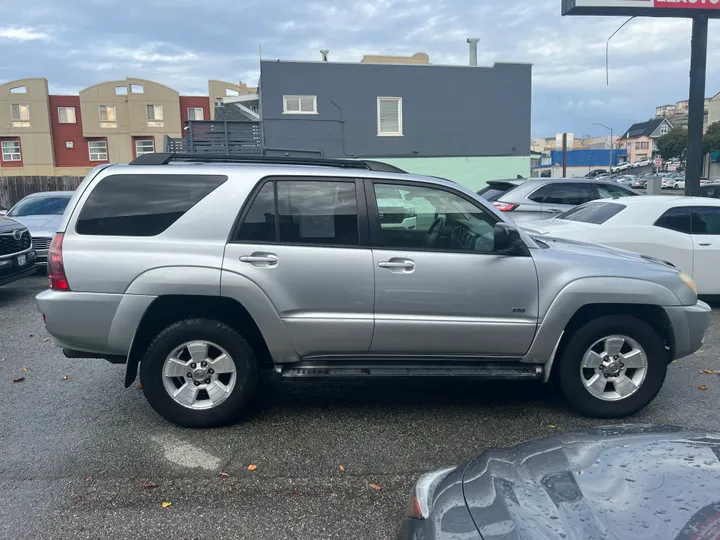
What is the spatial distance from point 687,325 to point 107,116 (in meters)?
53.1

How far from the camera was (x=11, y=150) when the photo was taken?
2005 inches

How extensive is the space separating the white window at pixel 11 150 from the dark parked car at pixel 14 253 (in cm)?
4816

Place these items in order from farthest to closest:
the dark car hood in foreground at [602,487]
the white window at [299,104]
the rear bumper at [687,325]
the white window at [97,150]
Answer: the white window at [97,150]
the white window at [299,104]
the rear bumper at [687,325]
the dark car hood in foreground at [602,487]

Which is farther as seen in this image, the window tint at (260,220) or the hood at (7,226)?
the hood at (7,226)

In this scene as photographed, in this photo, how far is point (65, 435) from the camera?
14.3 feet

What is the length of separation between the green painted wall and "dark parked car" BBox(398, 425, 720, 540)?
71.9ft

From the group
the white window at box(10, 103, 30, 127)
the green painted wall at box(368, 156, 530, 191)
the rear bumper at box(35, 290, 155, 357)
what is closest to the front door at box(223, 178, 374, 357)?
the rear bumper at box(35, 290, 155, 357)

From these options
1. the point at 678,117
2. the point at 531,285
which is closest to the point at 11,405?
the point at 531,285

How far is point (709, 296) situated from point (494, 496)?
25.4 ft

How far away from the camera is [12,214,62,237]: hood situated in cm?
1088

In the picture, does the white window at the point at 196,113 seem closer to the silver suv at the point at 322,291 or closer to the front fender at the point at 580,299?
the silver suv at the point at 322,291

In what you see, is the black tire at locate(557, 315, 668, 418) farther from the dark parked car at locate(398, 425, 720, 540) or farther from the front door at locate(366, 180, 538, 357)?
the dark parked car at locate(398, 425, 720, 540)

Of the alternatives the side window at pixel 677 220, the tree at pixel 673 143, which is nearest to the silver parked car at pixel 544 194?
the side window at pixel 677 220

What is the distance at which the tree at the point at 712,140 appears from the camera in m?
52.0
